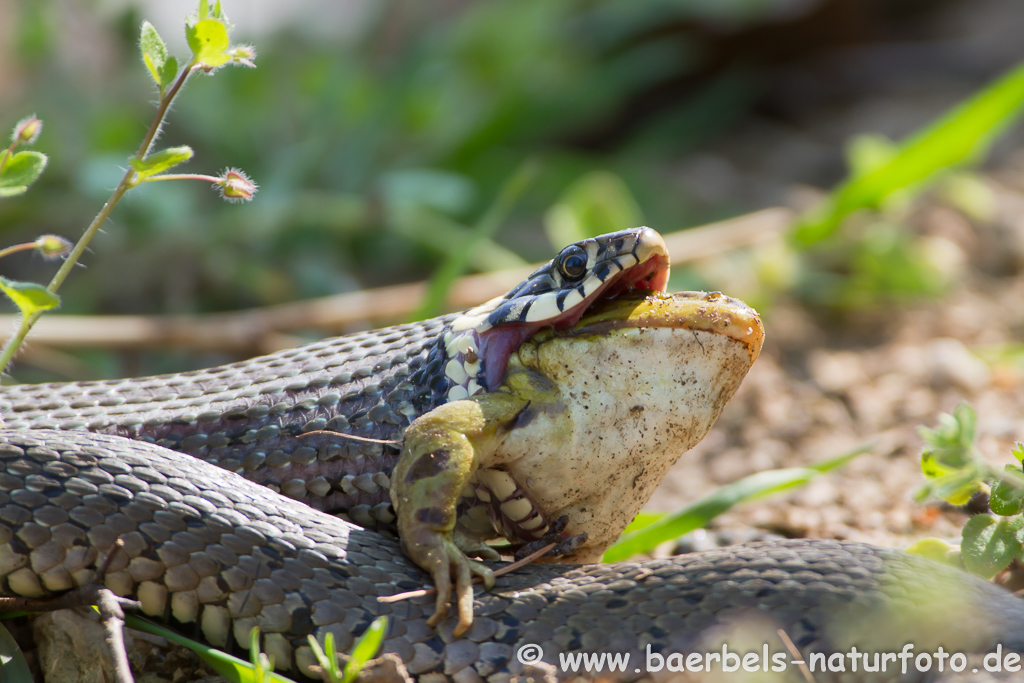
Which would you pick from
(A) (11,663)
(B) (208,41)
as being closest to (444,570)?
(A) (11,663)

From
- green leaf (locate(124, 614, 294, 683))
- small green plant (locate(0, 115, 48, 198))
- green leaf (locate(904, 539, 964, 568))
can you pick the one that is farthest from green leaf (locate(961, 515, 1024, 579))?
small green plant (locate(0, 115, 48, 198))

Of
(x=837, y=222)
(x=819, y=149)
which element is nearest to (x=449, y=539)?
(x=837, y=222)

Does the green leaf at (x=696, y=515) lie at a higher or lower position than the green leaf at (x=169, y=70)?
lower

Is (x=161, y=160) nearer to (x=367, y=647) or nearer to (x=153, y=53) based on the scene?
(x=153, y=53)

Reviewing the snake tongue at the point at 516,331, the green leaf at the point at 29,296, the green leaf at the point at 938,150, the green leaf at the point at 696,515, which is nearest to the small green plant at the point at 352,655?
the snake tongue at the point at 516,331

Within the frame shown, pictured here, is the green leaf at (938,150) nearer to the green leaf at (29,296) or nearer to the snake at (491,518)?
the snake at (491,518)

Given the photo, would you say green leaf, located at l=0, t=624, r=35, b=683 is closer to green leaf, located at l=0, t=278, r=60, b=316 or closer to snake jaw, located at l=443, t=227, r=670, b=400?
green leaf, located at l=0, t=278, r=60, b=316

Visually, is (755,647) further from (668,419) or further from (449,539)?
(449,539)
